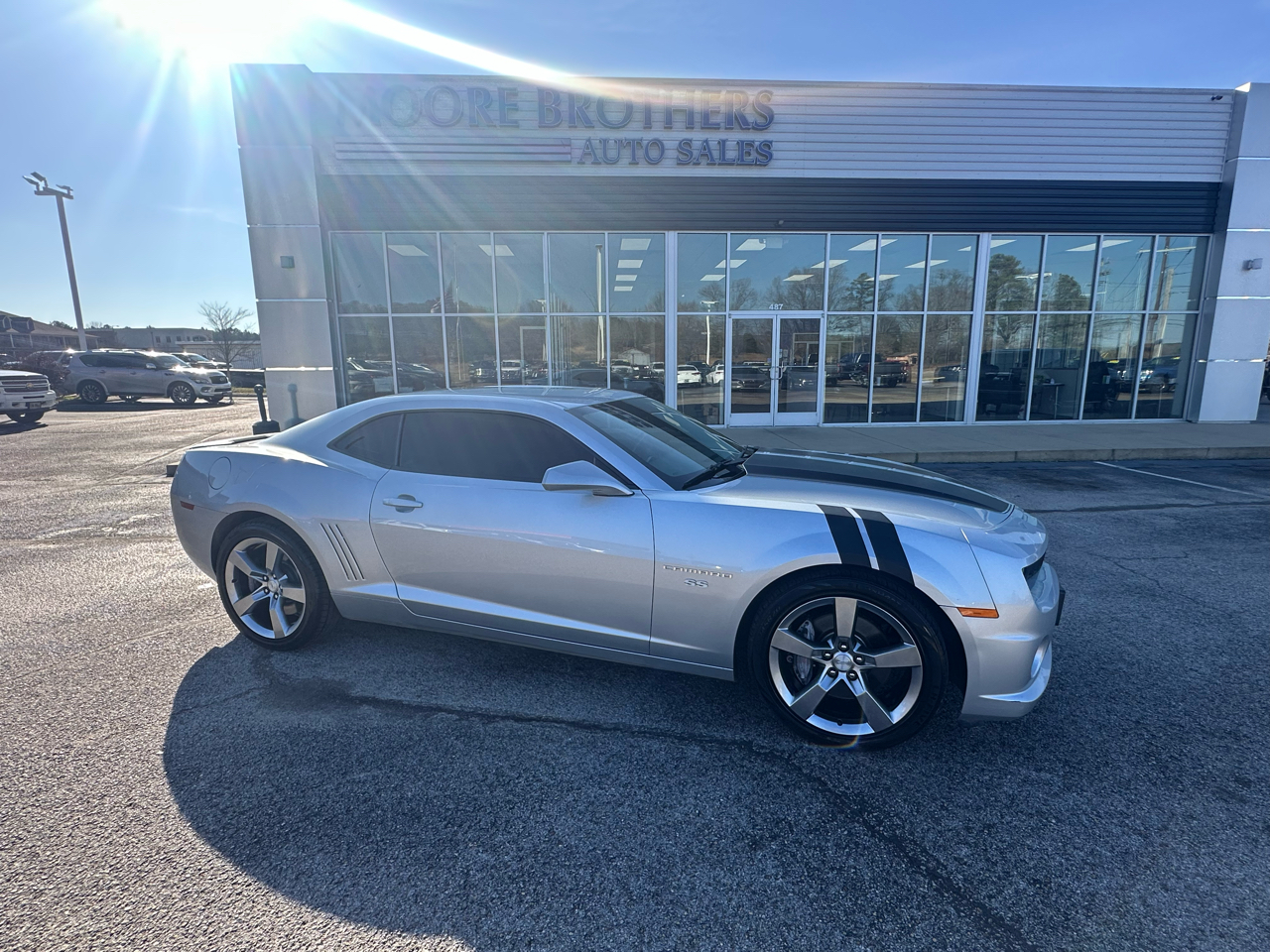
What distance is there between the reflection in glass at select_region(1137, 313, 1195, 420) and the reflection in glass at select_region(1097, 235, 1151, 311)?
645 mm

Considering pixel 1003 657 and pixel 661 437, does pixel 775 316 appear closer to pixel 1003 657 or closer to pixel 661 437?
pixel 661 437

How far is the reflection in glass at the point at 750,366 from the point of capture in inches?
526

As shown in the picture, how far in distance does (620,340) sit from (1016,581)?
11417mm

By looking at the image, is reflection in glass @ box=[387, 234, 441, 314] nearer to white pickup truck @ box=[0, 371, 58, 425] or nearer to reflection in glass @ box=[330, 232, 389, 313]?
reflection in glass @ box=[330, 232, 389, 313]

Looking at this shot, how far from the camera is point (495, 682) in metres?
3.22

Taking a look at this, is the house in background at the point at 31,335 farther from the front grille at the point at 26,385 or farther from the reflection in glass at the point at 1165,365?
the reflection in glass at the point at 1165,365

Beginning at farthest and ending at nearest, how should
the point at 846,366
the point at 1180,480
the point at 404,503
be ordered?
Result: the point at 846,366
the point at 1180,480
the point at 404,503

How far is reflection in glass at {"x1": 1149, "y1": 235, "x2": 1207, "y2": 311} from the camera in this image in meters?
13.8

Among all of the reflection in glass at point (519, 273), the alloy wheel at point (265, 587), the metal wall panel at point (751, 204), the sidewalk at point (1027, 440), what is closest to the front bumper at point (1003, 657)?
the alloy wheel at point (265, 587)

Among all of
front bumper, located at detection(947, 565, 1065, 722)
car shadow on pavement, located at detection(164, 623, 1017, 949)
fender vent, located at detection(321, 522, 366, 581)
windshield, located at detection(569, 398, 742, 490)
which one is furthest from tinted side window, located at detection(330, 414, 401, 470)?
front bumper, located at detection(947, 565, 1065, 722)

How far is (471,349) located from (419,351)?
113 centimetres

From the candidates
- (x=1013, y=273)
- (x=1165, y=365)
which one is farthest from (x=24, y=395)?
(x=1165, y=365)

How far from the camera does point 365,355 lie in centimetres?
1336

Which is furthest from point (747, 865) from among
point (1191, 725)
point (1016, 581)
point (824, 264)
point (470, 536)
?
point (824, 264)
